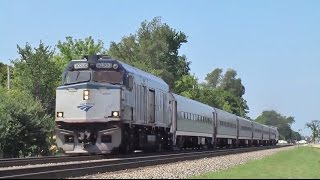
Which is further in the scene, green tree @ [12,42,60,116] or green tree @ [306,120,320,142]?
green tree @ [306,120,320,142]

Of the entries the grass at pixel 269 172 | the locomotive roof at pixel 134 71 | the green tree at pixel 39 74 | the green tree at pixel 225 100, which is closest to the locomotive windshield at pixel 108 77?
the locomotive roof at pixel 134 71

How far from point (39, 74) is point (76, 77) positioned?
69.5ft

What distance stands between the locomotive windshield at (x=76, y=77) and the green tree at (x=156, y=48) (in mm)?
71951

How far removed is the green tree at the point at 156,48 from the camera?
4013 inches

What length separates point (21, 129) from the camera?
30.0m

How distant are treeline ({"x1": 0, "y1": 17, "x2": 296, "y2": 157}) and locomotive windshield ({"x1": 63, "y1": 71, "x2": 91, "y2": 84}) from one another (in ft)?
16.9

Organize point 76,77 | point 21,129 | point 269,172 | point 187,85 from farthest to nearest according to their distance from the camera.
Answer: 1. point 187,85
2. point 21,129
3. point 76,77
4. point 269,172

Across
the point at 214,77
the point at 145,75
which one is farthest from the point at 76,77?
the point at 214,77

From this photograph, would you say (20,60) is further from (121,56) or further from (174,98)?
(121,56)

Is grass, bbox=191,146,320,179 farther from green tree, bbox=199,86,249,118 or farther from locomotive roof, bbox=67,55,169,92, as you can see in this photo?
green tree, bbox=199,86,249,118

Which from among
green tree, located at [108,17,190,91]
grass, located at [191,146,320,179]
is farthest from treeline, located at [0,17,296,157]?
grass, located at [191,146,320,179]

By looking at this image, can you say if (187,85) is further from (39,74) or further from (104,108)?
(104,108)

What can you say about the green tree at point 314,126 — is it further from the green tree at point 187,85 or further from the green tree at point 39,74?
the green tree at point 39,74

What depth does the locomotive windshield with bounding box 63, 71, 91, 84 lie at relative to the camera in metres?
26.1
